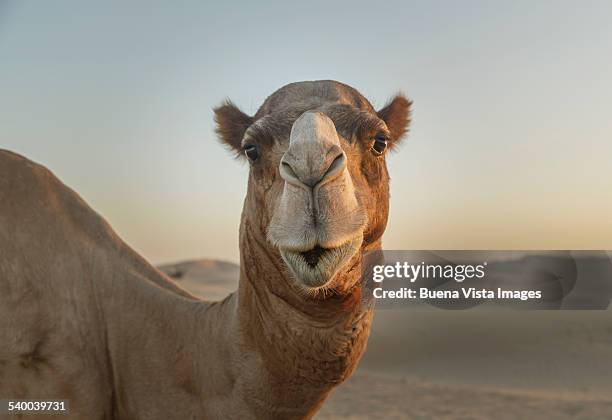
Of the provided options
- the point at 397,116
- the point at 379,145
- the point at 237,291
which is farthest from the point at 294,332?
the point at 397,116

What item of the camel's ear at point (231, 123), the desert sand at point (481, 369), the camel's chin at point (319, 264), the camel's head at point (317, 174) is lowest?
the desert sand at point (481, 369)

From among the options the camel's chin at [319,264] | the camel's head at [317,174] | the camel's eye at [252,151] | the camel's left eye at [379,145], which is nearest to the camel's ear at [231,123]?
the camel's head at [317,174]

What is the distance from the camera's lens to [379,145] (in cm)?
307

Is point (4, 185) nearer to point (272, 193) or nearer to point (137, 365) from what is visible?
point (137, 365)

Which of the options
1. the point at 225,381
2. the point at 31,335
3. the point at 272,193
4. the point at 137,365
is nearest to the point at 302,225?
the point at 272,193

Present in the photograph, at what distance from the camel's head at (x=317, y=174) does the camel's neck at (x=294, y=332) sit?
0.42ft

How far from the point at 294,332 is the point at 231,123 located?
139cm

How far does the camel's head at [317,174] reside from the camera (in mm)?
2336

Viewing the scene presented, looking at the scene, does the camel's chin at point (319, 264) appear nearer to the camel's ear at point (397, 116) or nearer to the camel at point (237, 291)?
the camel at point (237, 291)

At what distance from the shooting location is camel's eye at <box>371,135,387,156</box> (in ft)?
9.96

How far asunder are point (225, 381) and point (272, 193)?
41.5 inches

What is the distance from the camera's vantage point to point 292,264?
2.45 m

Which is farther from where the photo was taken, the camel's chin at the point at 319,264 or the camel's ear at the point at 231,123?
the camel's ear at the point at 231,123

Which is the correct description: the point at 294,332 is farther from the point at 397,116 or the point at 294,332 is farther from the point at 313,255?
the point at 397,116
